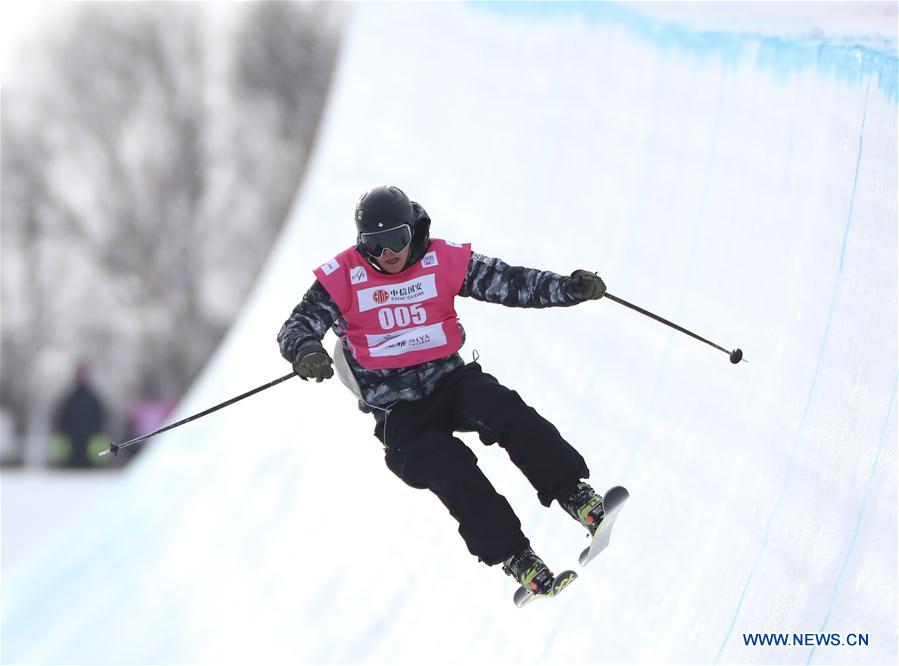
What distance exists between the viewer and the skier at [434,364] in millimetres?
4254

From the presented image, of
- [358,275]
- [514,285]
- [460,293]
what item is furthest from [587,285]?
[358,275]

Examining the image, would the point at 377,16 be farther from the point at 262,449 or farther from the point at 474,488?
the point at 474,488

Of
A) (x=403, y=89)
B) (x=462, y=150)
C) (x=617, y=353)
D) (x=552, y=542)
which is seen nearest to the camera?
(x=552, y=542)

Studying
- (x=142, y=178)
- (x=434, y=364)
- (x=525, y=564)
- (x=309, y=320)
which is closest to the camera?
(x=525, y=564)

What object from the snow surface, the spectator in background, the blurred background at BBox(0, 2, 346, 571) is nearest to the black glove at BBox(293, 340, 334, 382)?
the snow surface

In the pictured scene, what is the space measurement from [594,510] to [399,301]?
0.94m

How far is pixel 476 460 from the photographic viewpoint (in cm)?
439

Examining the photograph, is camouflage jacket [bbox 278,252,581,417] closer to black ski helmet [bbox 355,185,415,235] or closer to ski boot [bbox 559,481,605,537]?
black ski helmet [bbox 355,185,415,235]

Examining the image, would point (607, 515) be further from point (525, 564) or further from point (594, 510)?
point (525, 564)

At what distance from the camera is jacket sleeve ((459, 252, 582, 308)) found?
434cm

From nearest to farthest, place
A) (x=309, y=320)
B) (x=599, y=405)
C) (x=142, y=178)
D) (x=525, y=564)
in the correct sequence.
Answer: (x=525, y=564) → (x=309, y=320) → (x=599, y=405) → (x=142, y=178)

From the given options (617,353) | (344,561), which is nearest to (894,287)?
(617,353)

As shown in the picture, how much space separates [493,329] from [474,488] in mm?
2259

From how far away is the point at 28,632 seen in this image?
6391mm
